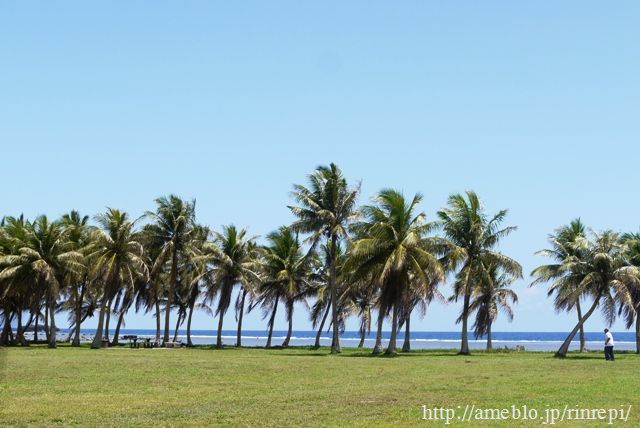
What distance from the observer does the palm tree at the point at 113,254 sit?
190 feet

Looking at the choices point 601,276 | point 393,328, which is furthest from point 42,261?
point 601,276

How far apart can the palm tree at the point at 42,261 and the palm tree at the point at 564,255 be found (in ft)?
107

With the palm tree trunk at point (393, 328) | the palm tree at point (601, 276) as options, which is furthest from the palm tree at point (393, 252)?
the palm tree at point (601, 276)

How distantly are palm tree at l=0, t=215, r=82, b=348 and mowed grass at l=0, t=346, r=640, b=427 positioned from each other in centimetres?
2527

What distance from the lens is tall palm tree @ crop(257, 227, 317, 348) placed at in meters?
66.5

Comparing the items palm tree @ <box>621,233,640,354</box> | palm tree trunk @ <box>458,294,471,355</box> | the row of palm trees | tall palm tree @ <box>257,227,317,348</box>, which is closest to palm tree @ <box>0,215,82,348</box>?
the row of palm trees

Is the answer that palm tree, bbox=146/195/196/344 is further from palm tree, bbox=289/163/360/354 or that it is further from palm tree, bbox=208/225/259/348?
palm tree, bbox=289/163/360/354

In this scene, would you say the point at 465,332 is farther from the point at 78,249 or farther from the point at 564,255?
the point at 78,249

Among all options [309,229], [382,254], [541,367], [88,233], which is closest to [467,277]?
[382,254]

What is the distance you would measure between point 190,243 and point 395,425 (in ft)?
165

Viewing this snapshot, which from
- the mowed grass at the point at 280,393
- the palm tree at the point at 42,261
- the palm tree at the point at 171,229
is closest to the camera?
the mowed grass at the point at 280,393

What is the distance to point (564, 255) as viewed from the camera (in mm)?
57250

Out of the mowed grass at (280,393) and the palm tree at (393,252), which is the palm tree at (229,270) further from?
the mowed grass at (280,393)

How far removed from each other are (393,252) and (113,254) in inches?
870
